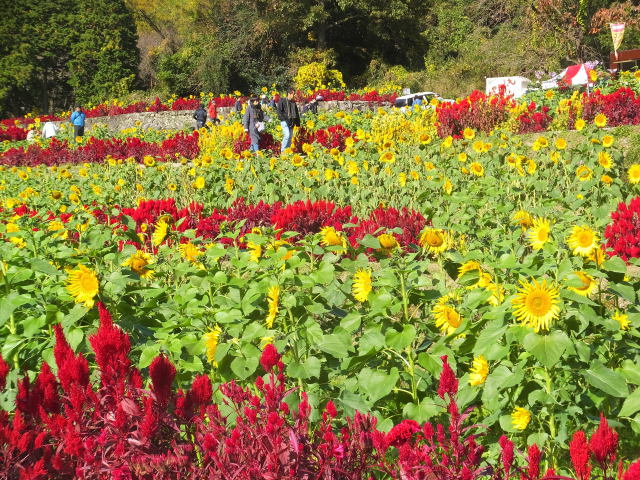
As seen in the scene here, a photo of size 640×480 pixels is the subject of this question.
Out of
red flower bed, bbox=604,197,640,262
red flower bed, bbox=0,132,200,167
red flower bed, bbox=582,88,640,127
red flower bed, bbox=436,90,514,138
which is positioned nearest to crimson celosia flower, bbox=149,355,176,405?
red flower bed, bbox=604,197,640,262

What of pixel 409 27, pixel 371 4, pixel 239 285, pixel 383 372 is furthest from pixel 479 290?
pixel 409 27

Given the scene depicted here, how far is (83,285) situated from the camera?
263 cm

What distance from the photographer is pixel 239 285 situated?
299 cm

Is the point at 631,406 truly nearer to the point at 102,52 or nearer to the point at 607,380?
the point at 607,380

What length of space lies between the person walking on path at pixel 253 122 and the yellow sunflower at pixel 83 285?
1033cm

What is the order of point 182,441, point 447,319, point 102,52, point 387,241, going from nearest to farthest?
point 182,441 → point 447,319 → point 387,241 → point 102,52

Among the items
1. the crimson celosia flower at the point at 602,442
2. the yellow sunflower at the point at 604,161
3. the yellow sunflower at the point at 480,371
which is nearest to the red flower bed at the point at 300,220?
the yellow sunflower at the point at 604,161

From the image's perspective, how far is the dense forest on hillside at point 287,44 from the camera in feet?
92.3

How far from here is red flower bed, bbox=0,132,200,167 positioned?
1373 centimetres

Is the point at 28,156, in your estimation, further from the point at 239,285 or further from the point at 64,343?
the point at 64,343

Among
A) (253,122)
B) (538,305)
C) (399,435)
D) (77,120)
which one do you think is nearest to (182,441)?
(399,435)

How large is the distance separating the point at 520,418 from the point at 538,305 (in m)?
0.37

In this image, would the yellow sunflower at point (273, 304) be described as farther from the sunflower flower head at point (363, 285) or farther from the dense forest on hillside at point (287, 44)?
the dense forest on hillside at point (287, 44)

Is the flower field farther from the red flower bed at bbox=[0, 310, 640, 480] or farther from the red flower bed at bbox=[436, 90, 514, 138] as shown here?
the red flower bed at bbox=[436, 90, 514, 138]
